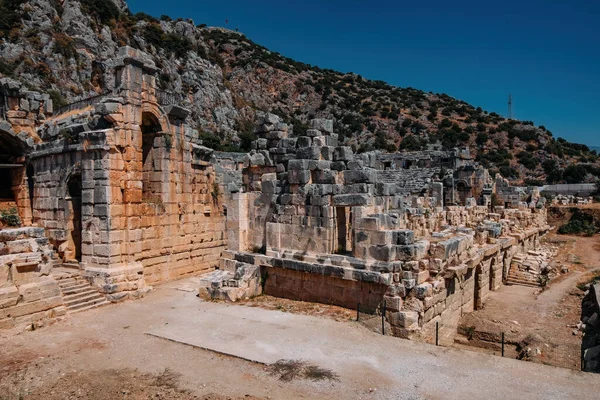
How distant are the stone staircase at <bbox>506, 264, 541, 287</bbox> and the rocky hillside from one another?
27627 mm

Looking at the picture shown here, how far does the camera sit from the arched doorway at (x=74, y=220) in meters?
12.8

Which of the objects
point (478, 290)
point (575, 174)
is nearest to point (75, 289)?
point (478, 290)

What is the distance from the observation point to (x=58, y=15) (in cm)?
3819

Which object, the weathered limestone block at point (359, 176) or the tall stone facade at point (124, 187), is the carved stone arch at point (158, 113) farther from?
the weathered limestone block at point (359, 176)

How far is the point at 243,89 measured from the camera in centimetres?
5888

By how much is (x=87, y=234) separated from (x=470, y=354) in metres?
10.2

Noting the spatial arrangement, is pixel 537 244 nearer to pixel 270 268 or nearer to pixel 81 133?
pixel 270 268

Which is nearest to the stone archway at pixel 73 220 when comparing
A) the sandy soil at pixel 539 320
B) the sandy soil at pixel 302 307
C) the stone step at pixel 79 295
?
the stone step at pixel 79 295

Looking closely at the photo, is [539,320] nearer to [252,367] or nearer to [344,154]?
[344,154]

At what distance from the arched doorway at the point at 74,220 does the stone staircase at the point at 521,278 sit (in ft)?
49.9

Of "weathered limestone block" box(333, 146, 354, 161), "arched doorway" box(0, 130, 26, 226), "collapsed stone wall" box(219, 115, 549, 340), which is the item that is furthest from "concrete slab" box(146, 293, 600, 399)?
"arched doorway" box(0, 130, 26, 226)

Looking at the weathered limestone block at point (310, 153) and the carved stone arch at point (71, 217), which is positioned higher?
the weathered limestone block at point (310, 153)

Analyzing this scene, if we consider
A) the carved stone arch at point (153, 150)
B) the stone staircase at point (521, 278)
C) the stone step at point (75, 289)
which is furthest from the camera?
the stone staircase at point (521, 278)

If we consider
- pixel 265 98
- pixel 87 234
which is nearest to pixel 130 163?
pixel 87 234
